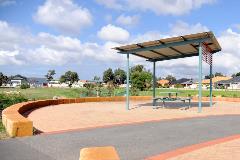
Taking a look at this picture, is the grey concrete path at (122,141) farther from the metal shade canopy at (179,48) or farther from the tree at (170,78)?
the tree at (170,78)

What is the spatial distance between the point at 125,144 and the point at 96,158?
2.94 m

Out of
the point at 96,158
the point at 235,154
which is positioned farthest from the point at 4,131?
the point at 235,154

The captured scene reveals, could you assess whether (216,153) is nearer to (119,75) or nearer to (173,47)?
(173,47)

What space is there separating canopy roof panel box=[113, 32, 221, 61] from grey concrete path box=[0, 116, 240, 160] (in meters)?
6.37

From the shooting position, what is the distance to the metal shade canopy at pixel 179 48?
16619mm

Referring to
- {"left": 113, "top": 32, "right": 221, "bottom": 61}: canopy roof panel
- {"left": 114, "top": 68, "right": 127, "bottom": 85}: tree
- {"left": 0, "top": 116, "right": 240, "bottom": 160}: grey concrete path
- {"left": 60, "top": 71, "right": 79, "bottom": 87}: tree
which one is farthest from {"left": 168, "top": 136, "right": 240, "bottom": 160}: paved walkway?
{"left": 60, "top": 71, "right": 79, "bottom": 87}: tree

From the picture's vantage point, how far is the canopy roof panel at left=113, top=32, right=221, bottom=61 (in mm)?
16469

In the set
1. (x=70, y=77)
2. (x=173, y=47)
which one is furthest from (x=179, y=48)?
(x=70, y=77)

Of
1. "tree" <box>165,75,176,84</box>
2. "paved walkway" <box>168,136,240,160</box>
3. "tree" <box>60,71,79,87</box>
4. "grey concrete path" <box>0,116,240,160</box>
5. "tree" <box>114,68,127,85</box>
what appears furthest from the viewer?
"tree" <box>165,75,176,84</box>

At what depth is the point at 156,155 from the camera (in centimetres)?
664

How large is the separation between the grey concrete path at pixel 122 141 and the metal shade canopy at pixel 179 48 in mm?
6285

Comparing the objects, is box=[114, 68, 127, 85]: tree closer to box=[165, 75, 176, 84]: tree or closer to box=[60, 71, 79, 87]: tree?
box=[60, 71, 79, 87]: tree

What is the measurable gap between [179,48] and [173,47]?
0.84 metres

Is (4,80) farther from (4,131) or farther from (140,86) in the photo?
(4,131)
